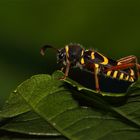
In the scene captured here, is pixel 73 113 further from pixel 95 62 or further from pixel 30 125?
pixel 95 62

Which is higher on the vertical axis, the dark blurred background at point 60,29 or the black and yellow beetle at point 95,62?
the dark blurred background at point 60,29

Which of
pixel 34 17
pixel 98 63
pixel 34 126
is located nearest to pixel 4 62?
pixel 34 17

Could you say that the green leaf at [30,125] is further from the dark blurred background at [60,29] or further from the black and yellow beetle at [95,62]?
the black and yellow beetle at [95,62]

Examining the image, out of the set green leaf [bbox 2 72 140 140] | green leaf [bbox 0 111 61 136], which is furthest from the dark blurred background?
green leaf [bbox 2 72 140 140]

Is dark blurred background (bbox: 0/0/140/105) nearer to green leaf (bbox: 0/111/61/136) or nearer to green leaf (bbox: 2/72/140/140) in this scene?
green leaf (bbox: 0/111/61/136)

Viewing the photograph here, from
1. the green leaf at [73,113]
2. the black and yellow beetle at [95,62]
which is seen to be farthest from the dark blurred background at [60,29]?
the green leaf at [73,113]

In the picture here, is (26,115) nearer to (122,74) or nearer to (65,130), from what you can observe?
(65,130)
